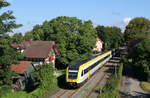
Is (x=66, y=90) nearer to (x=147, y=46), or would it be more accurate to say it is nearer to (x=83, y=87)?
(x=83, y=87)

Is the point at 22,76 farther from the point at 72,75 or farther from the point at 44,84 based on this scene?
the point at 72,75

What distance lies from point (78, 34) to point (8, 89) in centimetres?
2426

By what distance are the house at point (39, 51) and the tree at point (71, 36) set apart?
1.95 m

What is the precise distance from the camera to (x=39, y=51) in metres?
44.7

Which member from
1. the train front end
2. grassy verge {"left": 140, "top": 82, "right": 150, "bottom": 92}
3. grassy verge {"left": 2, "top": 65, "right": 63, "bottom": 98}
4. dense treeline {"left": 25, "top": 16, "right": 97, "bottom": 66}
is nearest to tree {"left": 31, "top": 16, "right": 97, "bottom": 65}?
dense treeline {"left": 25, "top": 16, "right": 97, "bottom": 66}

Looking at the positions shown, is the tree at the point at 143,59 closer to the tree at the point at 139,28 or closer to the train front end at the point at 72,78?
→ the train front end at the point at 72,78

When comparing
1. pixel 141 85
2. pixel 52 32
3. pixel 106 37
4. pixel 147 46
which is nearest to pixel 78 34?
pixel 52 32

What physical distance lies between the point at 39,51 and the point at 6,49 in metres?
19.1

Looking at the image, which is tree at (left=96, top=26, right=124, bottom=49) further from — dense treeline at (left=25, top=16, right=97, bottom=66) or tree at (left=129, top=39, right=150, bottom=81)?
tree at (left=129, top=39, right=150, bottom=81)

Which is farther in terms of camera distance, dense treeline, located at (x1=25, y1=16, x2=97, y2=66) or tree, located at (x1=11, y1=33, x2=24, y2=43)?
dense treeline, located at (x1=25, y1=16, x2=97, y2=66)

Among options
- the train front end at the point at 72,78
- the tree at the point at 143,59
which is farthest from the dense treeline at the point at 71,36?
the train front end at the point at 72,78

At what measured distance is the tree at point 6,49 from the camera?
24719 mm

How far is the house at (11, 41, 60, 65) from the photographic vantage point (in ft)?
143

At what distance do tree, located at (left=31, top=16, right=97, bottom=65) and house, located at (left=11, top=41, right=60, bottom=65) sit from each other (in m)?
1.95
